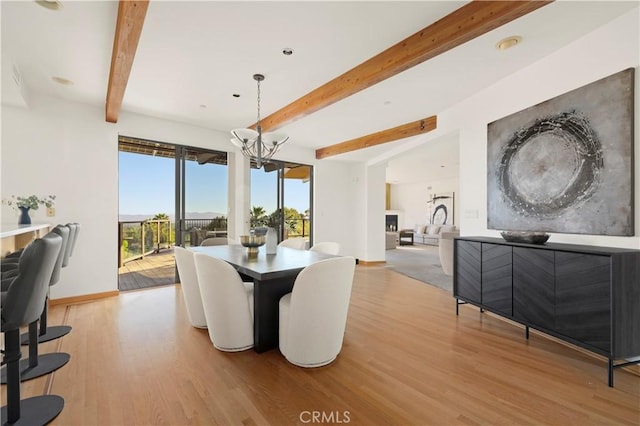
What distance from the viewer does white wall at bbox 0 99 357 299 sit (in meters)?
3.52

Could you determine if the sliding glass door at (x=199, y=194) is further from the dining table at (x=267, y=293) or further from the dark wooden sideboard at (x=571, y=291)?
the dark wooden sideboard at (x=571, y=291)

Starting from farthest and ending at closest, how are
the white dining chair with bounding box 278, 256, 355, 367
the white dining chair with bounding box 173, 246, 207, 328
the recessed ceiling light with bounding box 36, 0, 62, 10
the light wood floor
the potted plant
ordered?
1. the potted plant
2. the white dining chair with bounding box 173, 246, 207, 328
3. the white dining chair with bounding box 278, 256, 355, 367
4. the recessed ceiling light with bounding box 36, 0, 62, 10
5. the light wood floor

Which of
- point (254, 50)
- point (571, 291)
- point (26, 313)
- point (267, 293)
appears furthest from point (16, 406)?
point (571, 291)

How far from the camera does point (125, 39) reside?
219 centimetres

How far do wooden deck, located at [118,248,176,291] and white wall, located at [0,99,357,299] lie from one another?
63cm

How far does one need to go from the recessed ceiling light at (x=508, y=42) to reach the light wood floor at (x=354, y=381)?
8.92ft

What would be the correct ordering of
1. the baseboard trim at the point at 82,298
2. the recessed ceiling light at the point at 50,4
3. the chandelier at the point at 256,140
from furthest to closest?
1. the baseboard trim at the point at 82,298
2. the chandelier at the point at 256,140
3. the recessed ceiling light at the point at 50,4

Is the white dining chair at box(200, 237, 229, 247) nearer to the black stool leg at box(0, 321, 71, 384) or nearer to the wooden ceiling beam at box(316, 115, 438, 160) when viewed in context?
the black stool leg at box(0, 321, 71, 384)

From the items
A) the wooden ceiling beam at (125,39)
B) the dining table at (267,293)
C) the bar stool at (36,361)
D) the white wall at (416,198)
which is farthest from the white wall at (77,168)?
the white wall at (416,198)

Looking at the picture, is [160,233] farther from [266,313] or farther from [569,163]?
[569,163]

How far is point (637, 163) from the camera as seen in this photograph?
6.93 ft

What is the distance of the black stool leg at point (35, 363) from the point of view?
2.05 m

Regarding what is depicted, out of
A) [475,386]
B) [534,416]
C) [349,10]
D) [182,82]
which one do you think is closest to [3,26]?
[182,82]

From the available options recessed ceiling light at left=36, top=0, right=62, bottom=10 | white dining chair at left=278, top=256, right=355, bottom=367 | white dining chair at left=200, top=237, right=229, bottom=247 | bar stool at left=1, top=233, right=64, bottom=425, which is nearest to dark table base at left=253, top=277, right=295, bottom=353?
white dining chair at left=278, top=256, right=355, bottom=367
